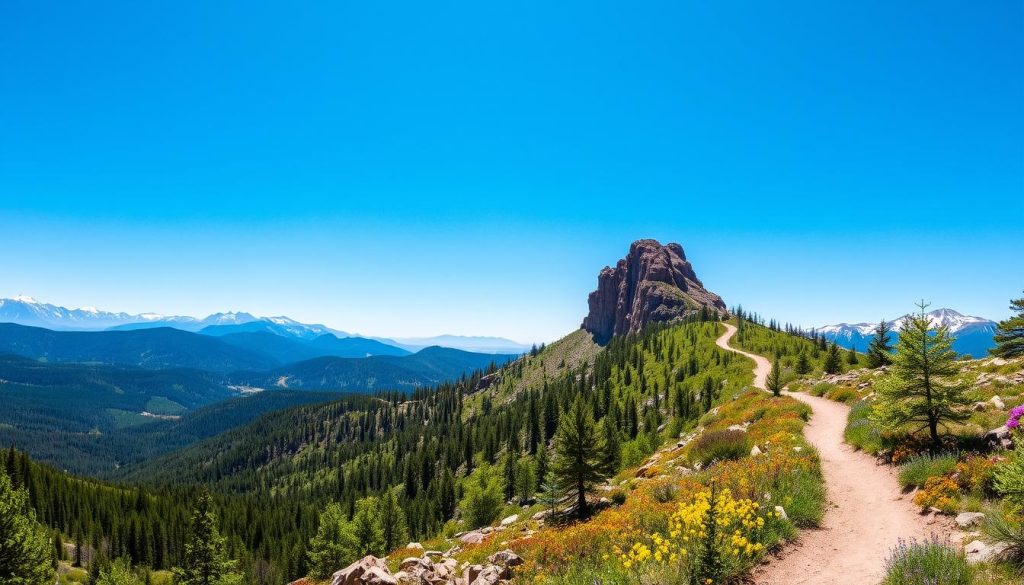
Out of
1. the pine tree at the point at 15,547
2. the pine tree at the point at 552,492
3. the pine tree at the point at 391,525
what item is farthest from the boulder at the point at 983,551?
the pine tree at the point at 391,525

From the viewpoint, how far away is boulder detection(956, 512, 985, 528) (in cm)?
1194

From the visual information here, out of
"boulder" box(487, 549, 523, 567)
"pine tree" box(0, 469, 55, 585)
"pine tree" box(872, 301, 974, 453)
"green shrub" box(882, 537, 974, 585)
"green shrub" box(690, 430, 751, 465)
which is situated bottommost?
"pine tree" box(0, 469, 55, 585)

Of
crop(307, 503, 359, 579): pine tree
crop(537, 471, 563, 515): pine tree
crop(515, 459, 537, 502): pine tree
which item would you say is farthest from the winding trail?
crop(515, 459, 537, 502): pine tree

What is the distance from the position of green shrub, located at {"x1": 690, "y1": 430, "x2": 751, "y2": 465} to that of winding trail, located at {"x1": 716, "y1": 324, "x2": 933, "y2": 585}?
3939 millimetres

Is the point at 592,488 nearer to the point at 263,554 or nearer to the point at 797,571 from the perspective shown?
the point at 797,571

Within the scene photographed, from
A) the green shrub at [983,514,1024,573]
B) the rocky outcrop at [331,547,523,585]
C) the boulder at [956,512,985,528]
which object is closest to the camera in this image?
the green shrub at [983,514,1024,573]

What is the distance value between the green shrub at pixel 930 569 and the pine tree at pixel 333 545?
210ft

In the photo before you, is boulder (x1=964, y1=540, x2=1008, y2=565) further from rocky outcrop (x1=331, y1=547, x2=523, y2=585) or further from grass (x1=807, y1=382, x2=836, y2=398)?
grass (x1=807, y1=382, x2=836, y2=398)

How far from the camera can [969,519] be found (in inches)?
482

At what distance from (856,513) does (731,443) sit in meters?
10.4

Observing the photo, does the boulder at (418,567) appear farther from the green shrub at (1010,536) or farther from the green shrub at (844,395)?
the green shrub at (844,395)

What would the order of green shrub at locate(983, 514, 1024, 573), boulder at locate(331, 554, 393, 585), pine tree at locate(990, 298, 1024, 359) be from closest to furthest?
green shrub at locate(983, 514, 1024, 573)
boulder at locate(331, 554, 393, 585)
pine tree at locate(990, 298, 1024, 359)

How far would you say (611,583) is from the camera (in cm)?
1080

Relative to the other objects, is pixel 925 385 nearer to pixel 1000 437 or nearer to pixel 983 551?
pixel 1000 437
